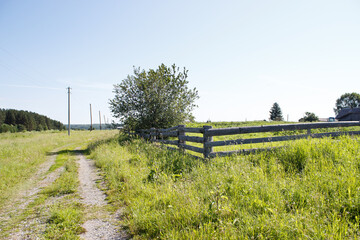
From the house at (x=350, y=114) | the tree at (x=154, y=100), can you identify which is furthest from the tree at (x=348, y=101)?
the tree at (x=154, y=100)

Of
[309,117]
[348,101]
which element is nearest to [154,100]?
[309,117]

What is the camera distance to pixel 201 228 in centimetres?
289

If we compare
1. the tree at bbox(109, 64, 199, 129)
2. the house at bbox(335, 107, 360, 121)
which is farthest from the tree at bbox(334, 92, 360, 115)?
the tree at bbox(109, 64, 199, 129)

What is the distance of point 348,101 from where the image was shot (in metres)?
79.9

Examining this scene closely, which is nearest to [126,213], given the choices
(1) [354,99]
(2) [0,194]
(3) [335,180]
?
(3) [335,180]

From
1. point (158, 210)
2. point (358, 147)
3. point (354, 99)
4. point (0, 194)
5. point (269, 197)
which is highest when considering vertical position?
point (354, 99)

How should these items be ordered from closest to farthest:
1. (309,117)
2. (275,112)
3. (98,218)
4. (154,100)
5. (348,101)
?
(98,218) → (154,100) → (309,117) → (275,112) → (348,101)

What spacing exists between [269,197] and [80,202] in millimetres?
4776

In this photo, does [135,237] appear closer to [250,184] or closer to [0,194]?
[250,184]

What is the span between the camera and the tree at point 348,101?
3014 inches

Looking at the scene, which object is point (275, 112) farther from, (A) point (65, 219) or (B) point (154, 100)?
(A) point (65, 219)

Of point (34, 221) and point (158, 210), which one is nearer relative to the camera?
point (158, 210)

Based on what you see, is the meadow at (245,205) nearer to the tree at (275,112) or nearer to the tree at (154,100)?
the tree at (154,100)

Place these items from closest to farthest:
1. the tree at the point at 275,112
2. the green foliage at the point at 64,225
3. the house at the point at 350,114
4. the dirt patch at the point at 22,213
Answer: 1. the green foliage at the point at 64,225
2. the dirt patch at the point at 22,213
3. the house at the point at 350,114
4. the tree at the point at 275,112
